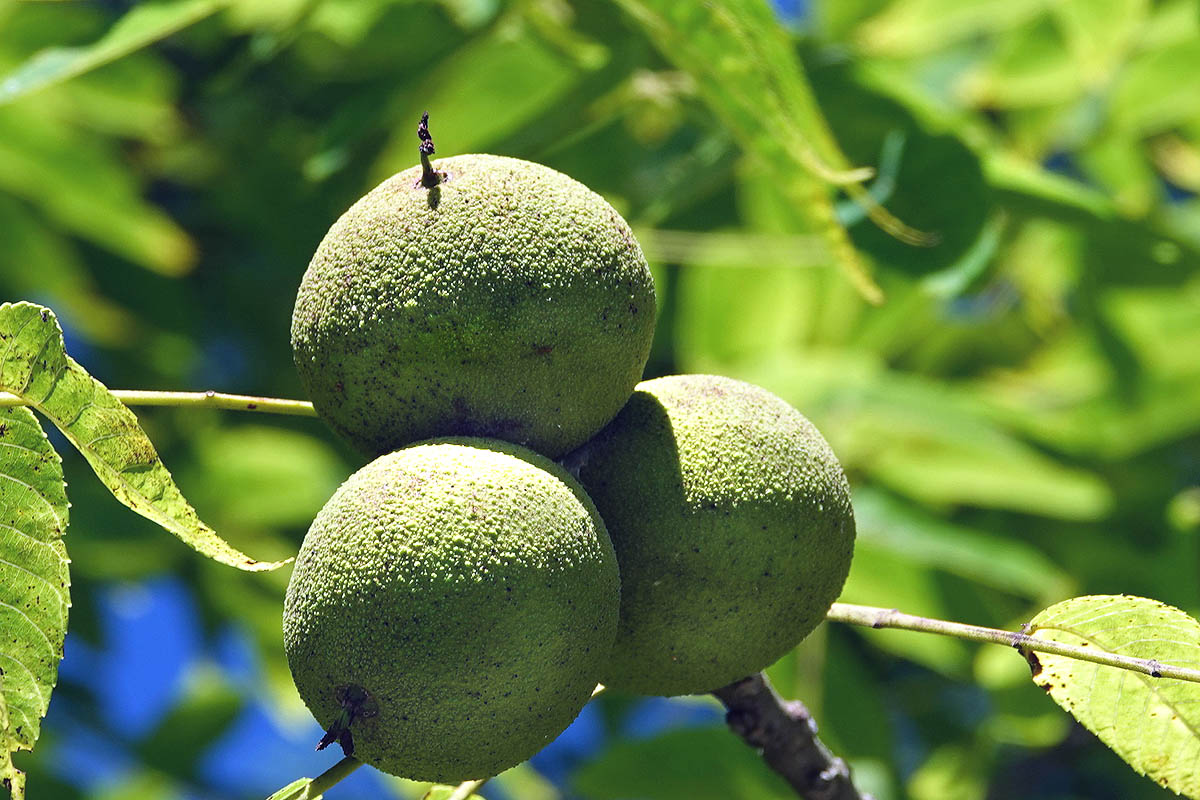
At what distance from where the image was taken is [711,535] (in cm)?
135

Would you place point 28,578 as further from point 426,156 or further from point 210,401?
point 426,156

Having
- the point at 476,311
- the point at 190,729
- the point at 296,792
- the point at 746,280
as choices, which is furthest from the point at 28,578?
the point at 190,729

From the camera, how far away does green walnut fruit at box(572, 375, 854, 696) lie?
4.45ft

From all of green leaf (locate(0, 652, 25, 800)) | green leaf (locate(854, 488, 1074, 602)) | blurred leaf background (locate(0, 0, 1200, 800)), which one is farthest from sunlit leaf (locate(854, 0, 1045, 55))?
green leaf (locate(0, 652, 25, 800))

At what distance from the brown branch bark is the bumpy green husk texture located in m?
0.40

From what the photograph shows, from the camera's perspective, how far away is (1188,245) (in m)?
2.34

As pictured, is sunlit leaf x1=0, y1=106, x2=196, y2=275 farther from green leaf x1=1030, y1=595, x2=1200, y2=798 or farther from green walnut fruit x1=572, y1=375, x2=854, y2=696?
green leaf x1=1030, y1=595, x2=1200, y2=798

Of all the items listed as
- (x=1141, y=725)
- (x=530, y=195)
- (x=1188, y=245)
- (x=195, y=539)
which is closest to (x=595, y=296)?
(x=530, y=195)

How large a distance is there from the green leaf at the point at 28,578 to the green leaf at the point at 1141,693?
0.95 metres

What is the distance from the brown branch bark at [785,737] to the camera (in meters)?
1.53

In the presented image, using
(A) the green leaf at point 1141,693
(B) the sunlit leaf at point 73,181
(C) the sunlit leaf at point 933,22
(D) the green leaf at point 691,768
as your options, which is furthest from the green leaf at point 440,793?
(C) the sunlit leaf at point 933,22

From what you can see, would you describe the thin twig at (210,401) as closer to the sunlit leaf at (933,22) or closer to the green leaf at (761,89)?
the green leaf at (761,89)

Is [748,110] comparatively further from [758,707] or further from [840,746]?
[840,746]

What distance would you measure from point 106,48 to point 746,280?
60.3 inches
